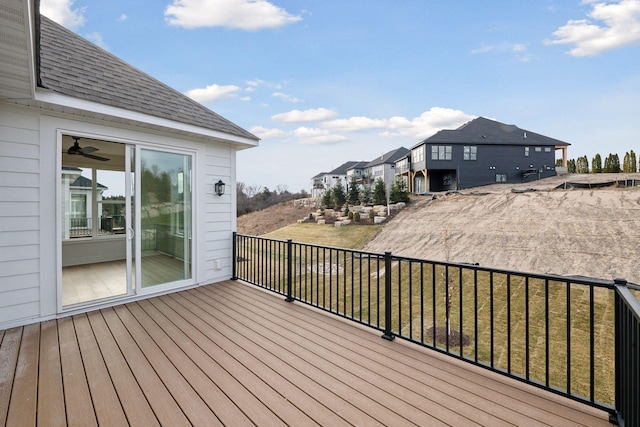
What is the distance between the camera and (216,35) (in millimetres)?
9109

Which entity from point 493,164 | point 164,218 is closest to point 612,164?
point 493,164

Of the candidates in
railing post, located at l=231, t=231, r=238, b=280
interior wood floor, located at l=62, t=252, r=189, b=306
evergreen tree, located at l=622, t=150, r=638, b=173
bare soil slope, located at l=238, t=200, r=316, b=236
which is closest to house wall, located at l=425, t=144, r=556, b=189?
evergreen tree, located at l=622, t=150, r=638, b=173

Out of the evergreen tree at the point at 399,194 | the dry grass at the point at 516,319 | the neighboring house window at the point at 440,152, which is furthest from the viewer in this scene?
the neighboring house window at the point at 440,152

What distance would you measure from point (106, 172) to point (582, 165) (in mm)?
35159

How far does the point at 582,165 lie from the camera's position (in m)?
27.2

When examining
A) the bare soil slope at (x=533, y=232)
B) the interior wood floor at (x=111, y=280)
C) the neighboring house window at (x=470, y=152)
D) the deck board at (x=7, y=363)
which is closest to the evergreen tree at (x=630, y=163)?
the neighboring house window at (x=470, y=152)

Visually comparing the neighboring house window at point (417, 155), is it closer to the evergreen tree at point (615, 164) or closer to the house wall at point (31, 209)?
the evergreen tree at point (615, 164)

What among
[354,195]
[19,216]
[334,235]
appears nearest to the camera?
[19,216]

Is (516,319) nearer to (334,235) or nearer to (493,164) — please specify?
(334,235)

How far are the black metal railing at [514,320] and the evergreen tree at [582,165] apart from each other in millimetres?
25253

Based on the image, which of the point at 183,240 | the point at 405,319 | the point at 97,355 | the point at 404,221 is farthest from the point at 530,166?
the point at 97,355

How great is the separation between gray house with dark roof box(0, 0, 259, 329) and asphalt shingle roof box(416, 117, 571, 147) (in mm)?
21488

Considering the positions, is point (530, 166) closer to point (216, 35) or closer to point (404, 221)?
point (404, 221)

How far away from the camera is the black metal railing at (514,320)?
5.49 ft
